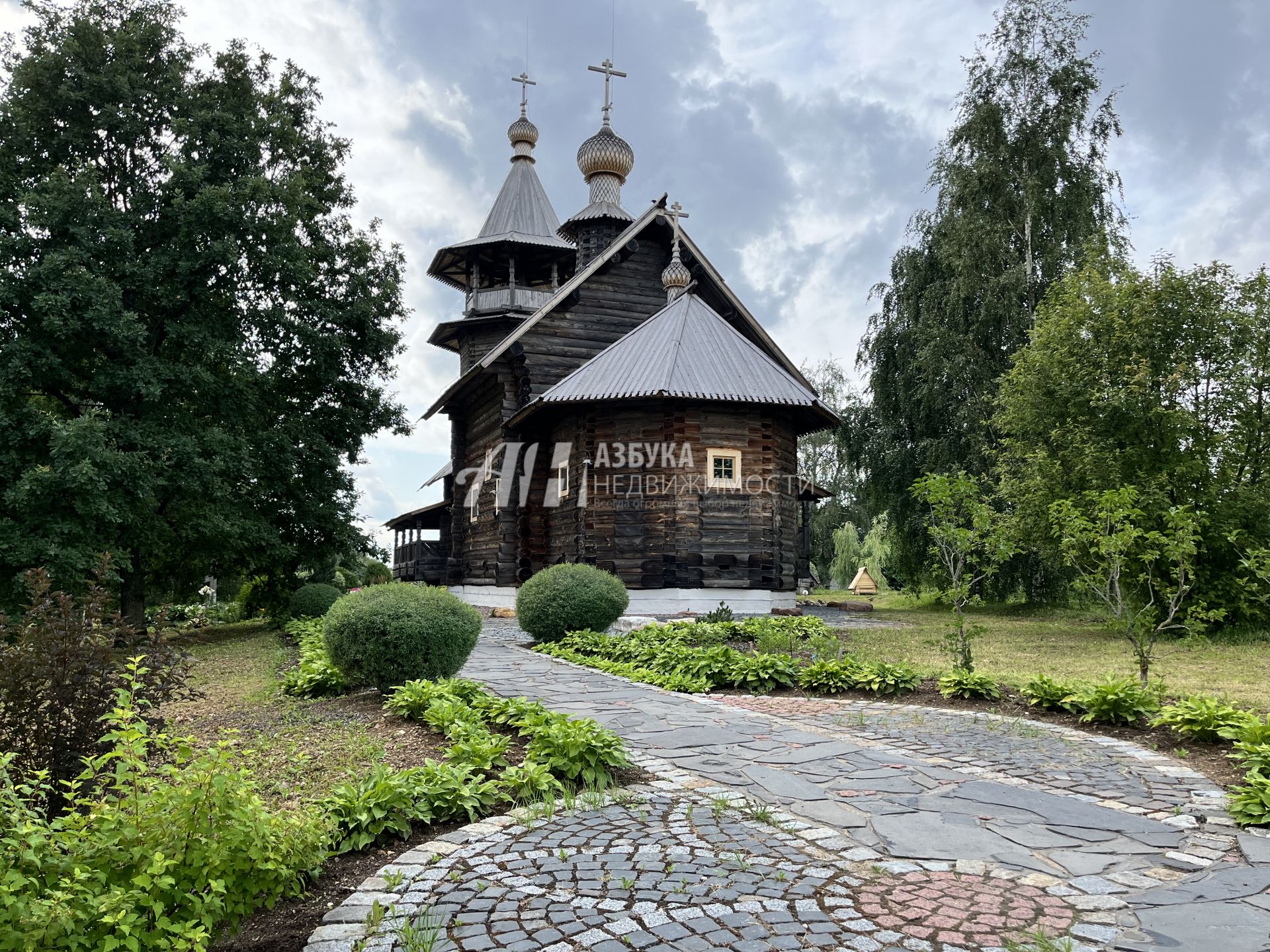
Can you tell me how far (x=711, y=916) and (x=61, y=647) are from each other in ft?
10.8

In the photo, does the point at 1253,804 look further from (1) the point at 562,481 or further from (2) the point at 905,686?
(1) the point at 562,481

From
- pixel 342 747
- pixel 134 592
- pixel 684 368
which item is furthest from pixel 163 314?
pixel 342 747

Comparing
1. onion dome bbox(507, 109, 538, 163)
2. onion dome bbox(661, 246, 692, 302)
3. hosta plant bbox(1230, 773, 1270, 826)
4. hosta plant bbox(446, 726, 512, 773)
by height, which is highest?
onion dome bbox(507, 109, 538, 163)

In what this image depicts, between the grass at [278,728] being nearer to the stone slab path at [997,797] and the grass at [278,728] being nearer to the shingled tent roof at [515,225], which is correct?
the stone slab path at [997,797]

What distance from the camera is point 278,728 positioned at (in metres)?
7.02

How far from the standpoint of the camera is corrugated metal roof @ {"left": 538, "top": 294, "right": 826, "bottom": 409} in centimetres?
1658

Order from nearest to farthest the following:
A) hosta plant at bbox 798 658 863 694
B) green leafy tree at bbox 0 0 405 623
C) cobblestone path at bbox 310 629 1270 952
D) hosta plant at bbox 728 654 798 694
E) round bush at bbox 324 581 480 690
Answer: cobblestone path at bbox 310 629 1270 952 < round bush at bbox 324 581 480 690 < hosta plant at bbox 798 658 863 694 < hosta plant at bbox 728 654 798 694 < green leafy tree at bbox 0 0 405 623

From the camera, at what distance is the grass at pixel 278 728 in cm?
533

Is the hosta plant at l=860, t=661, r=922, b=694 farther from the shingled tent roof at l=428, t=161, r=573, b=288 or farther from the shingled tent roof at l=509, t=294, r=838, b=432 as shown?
the shingled tent roof at l=428, t=161, r=573, b=288

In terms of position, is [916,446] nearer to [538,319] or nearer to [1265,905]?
[538,319]

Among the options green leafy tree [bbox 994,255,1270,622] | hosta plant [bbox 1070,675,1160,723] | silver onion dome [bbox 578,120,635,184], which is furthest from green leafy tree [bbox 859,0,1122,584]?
hosta plant [bbox 1070,675,1160,723]

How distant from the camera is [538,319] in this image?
19.8m

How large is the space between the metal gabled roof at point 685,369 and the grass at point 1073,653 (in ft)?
16.4

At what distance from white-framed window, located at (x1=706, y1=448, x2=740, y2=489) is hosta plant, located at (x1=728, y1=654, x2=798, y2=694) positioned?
7.97 meters
